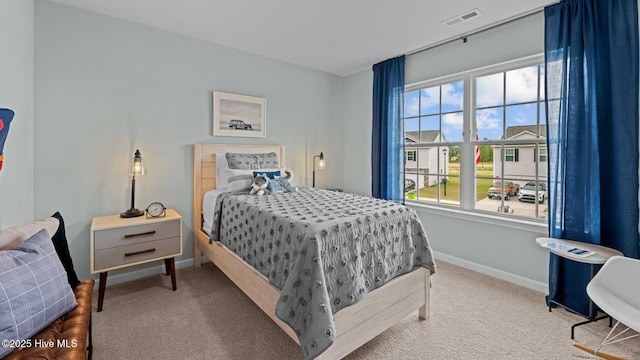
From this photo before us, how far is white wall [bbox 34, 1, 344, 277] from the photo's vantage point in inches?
95.8

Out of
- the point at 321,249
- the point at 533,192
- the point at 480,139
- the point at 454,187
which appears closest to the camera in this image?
the point at 321,249

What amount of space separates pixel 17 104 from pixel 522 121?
4.24m

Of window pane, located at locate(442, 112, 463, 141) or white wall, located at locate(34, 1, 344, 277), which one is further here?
window pane, located at locate(442, 112, 463, 141)

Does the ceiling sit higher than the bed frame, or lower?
higher

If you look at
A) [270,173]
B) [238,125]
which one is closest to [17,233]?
[270,173]

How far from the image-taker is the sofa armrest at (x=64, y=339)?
1.02 metres

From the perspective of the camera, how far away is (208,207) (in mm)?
2982

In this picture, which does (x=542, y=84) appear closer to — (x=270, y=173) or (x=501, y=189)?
(x=501, y=189)

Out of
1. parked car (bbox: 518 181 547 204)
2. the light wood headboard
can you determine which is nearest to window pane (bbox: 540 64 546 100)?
parked car (bbox: 518 181 547 204)

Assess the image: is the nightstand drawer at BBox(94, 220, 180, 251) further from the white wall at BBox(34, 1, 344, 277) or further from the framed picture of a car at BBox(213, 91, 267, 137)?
the framed picture of a car at BBox(213, 91, 267, 137)

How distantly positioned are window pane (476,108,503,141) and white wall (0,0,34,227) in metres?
3.96

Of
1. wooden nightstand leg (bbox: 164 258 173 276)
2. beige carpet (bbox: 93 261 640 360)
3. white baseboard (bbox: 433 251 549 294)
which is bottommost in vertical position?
beige carpet (bbox: 93 261 640 360)

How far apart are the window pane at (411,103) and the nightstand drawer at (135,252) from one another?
10.5 ft

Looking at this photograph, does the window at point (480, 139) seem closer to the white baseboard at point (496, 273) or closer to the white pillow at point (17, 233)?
the white baseboard at point (496, 273)
